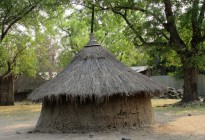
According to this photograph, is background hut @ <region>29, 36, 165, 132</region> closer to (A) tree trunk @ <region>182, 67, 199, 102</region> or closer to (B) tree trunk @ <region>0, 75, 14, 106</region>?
(A) tree trunk @ <region>182, 67, 199, 102</region>

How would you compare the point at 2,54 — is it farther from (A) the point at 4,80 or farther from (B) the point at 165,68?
(B) the point at 165,68

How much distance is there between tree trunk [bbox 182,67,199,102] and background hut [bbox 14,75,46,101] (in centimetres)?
1885

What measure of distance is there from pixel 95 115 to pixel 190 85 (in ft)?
41.0

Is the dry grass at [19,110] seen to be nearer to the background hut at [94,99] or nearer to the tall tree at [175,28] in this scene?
the tall tree at [175,28]

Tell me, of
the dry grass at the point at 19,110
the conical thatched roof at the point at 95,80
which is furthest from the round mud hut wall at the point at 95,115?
the dry grass at the point at 19,110

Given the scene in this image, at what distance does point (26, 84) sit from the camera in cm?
3759

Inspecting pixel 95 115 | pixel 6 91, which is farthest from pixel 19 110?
pixel 95 115

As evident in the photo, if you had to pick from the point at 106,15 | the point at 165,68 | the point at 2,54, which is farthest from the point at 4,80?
the point at 165,68

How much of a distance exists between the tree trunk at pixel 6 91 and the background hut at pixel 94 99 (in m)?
20.0

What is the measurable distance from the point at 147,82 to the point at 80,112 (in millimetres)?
2560

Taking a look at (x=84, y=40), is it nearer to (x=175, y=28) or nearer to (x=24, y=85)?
(x=24, y=85)

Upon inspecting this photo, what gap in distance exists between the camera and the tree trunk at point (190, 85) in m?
22.5

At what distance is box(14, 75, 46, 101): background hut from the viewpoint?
37.2m

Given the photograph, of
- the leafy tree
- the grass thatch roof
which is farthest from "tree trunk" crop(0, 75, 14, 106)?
the leafy tree
